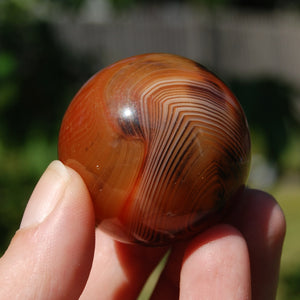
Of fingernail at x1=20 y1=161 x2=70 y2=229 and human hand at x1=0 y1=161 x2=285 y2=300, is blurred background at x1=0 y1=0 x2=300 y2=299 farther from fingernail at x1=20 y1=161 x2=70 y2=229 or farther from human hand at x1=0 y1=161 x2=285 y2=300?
fingernail at x1=20 y1=161 x2=70 y2=229

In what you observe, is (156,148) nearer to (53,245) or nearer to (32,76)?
(53,245)

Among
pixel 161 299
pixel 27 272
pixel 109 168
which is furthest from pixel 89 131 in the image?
pixel 161 299

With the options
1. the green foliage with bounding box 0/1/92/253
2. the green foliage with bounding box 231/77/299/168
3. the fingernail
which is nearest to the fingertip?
the fingernail

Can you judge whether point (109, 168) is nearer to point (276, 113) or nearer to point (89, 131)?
point (89, 131)

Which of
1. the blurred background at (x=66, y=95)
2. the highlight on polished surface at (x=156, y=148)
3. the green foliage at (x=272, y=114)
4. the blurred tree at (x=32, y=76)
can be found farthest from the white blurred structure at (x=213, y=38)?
the highlight on polished surface at (x=156, y=148)

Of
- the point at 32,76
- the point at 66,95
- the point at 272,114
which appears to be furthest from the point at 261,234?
the point at 32,76

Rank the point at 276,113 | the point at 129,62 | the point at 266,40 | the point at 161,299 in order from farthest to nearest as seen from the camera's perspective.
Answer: the point at 266,40 < the point at 276,113 < the point at 161,299 < the point at 129,62
